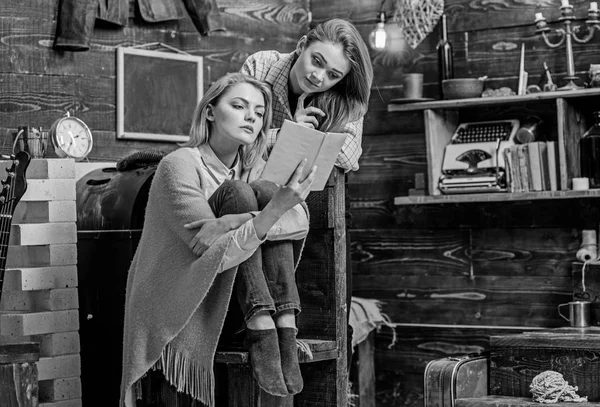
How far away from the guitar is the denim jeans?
89 centimetres

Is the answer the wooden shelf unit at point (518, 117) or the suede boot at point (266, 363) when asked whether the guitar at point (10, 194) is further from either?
the wooden shelf unit at point (518, 117)

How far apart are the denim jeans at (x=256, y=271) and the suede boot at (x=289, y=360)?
0.07 metres

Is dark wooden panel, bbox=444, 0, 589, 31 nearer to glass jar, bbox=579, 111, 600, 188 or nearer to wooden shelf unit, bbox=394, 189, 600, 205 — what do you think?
glass jar, bbox=579, 111, 600, 188

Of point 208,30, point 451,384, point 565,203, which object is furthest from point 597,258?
point 208,30

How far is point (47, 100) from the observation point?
465 cm

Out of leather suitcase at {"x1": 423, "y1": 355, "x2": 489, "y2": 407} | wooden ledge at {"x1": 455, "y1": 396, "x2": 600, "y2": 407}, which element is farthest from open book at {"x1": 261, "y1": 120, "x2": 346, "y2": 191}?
→ wooden ledge at {"x1": 455, "y1": 396, "x2": 600, "y2": 407}

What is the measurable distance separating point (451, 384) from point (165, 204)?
118cm

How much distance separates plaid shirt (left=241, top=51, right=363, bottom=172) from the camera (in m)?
3.64

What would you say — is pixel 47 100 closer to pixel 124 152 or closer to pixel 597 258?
pixel 124 152

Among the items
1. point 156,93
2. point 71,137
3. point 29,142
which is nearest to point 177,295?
point 29,142

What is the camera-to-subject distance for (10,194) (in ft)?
12.4

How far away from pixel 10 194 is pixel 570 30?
2.78 metres

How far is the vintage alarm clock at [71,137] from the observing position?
436 cm

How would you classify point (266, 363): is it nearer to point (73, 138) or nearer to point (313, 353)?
point (313, 353)
